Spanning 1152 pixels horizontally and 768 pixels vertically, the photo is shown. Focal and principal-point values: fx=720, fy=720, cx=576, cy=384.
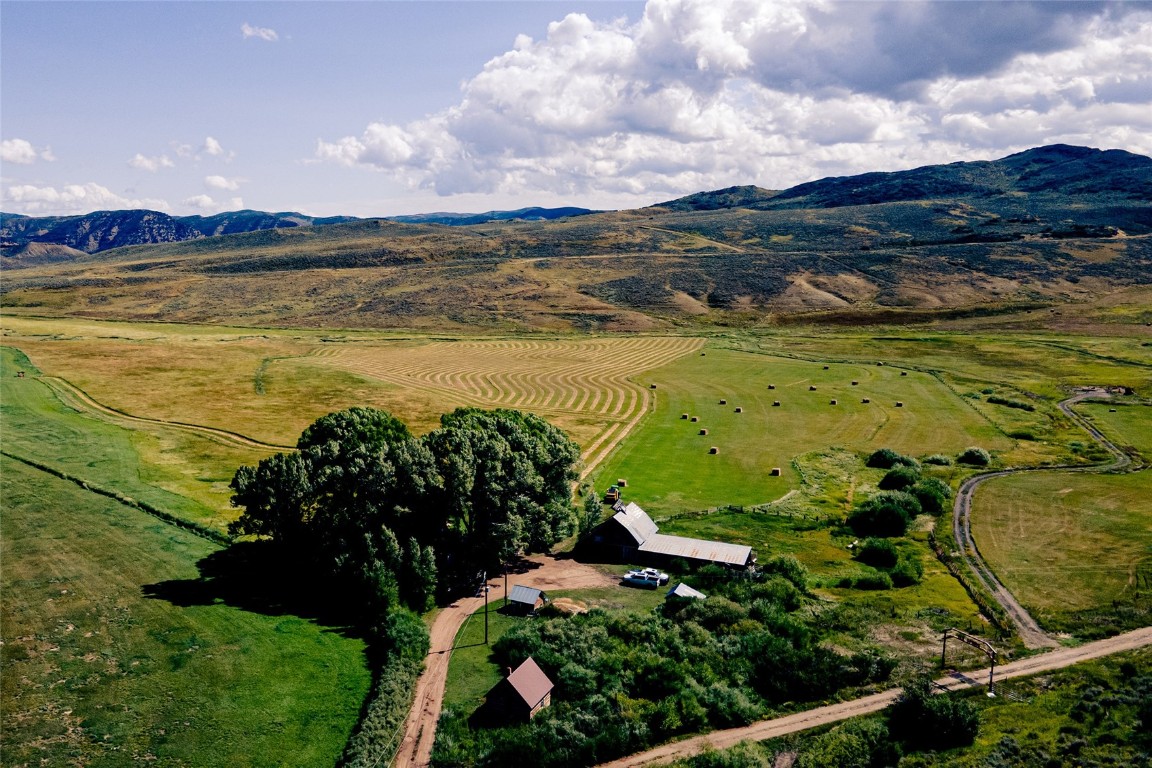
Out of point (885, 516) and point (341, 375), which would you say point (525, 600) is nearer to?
point (885, 516)

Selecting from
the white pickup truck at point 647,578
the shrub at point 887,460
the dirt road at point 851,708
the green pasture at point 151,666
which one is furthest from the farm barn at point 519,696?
the shrub at point 887,460

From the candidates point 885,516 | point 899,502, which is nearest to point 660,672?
point 885,516

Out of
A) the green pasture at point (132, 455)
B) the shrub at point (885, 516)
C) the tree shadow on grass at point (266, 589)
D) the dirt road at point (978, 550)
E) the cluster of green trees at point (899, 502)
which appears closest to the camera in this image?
the dirt road at point (978, 550)

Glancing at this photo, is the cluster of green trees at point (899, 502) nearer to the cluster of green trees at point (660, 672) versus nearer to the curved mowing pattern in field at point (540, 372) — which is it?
the cluster of green trees at point (660, 672)

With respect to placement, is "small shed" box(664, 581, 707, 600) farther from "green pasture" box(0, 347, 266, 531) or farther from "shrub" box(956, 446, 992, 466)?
"shrub" box(956, 446, 992, 466)

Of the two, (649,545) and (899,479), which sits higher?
(899,479)

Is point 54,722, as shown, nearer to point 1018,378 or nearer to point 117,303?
point 1018,378

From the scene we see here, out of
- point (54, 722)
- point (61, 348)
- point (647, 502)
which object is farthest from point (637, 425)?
point (61, 348)
